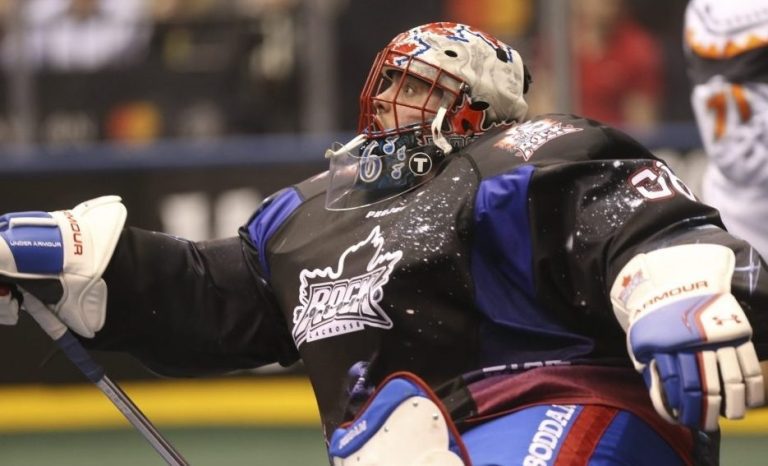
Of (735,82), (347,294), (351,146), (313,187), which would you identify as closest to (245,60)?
(735,82)

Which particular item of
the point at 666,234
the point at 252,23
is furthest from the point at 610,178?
the point at 252,23

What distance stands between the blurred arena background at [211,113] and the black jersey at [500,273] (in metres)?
3.15

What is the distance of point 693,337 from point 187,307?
1413mm

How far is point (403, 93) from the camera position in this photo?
366 centimetres

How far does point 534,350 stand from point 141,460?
134 inches

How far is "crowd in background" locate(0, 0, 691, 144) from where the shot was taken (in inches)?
299

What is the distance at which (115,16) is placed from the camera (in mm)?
8297

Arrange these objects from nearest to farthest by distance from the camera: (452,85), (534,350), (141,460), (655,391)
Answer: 1. (655,391)
2. (534,350)
3. (452,85)
4. (141,460)

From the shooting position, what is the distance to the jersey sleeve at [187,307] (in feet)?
12.5

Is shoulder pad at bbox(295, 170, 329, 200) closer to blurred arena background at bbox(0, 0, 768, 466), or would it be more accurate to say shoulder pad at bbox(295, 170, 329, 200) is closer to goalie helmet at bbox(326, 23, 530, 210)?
goalie helmet at bbox(326, 23, 530, 210)

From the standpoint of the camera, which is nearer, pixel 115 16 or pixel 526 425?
pixel 526 425

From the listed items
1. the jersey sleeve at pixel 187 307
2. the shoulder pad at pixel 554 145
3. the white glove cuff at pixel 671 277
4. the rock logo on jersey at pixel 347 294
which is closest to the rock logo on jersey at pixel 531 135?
the shoulder pad at pixel 554 145

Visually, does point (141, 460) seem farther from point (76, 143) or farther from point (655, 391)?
point (655, 391)

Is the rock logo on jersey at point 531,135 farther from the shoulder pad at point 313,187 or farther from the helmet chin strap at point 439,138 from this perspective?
the shoulder pad at point 313,187
